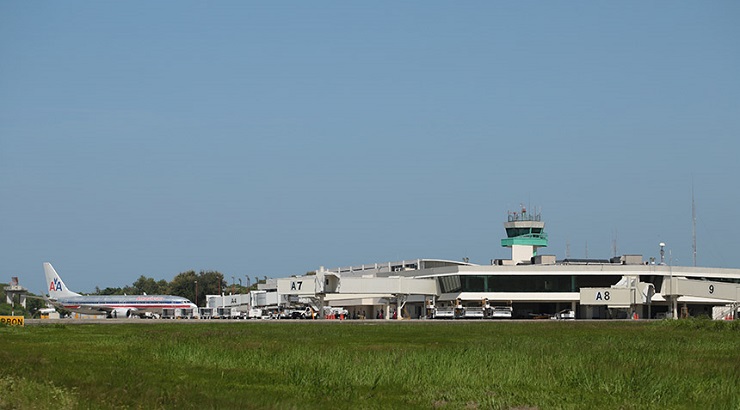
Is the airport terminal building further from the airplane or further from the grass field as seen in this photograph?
the grass field

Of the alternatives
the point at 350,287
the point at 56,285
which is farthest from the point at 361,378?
the point at 56,285

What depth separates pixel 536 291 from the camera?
144m

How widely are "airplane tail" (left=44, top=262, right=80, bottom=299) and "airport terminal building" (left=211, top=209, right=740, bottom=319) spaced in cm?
4699

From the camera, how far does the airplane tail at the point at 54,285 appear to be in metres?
180

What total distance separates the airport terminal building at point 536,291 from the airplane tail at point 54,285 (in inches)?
1850

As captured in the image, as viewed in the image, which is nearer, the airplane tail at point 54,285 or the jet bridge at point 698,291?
the jet bridge at point 698,291

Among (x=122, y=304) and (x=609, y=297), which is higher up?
(x=609, y=297)

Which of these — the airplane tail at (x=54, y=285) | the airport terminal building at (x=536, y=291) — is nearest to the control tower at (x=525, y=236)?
the airport terminal building at (x=536, y=291)

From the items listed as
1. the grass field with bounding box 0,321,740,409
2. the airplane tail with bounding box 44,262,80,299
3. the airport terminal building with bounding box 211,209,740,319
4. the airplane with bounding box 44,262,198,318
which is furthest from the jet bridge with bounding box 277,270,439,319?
the grass field with bounding box 0,321,740,409

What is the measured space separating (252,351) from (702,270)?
12054 centimetres

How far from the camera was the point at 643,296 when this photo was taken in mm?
125875

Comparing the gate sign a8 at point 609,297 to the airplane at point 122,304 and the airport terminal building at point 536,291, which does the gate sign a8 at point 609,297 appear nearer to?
the airport terminal building at point 536,291

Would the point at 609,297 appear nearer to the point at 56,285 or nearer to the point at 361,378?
the point at 361,378

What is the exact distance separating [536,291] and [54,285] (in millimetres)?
90363
